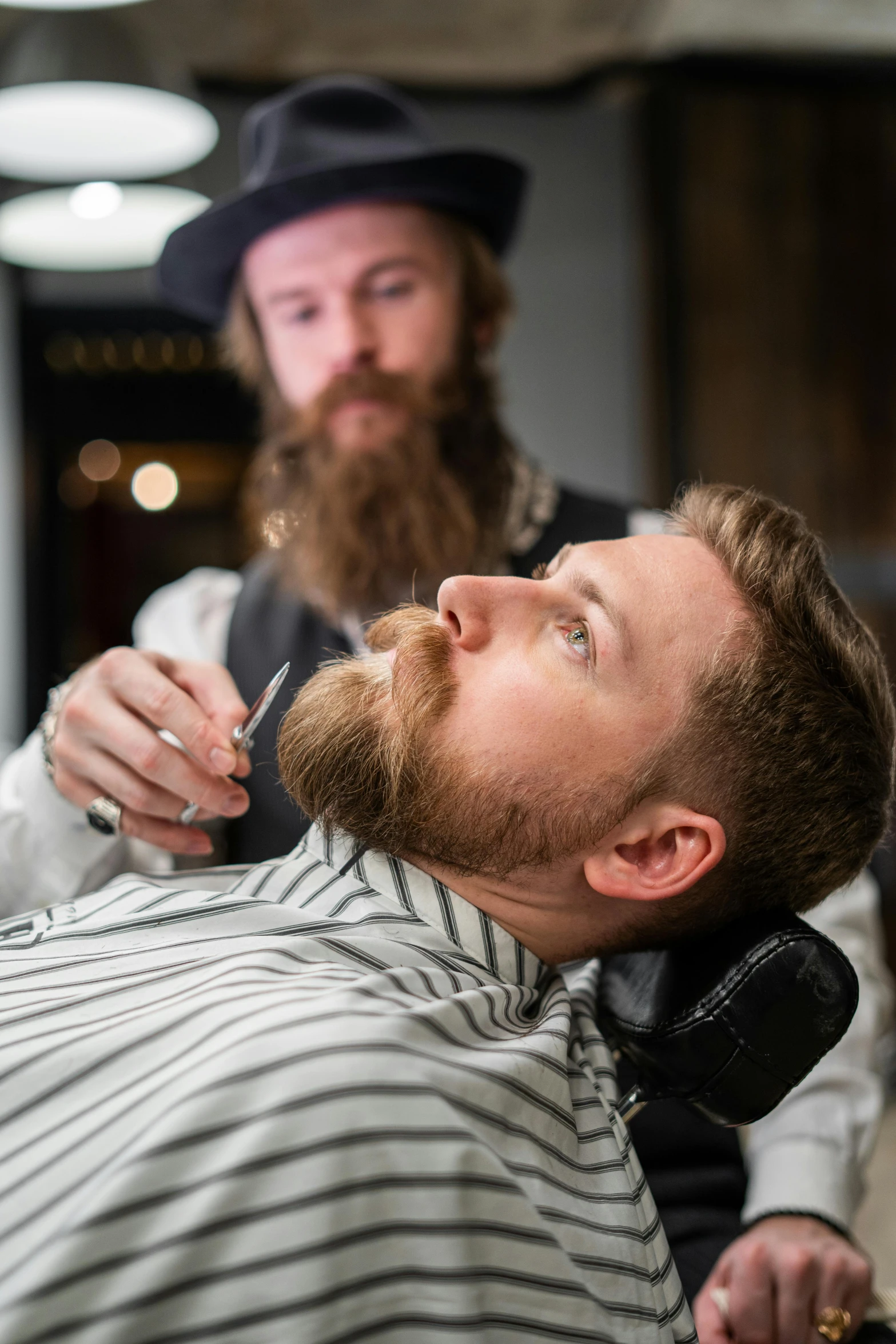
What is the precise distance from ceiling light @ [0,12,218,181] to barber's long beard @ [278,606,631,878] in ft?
4.75

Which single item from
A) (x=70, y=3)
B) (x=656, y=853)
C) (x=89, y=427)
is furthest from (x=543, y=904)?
(x=89, y=427)

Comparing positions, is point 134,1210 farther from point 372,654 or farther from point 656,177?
point 656,177

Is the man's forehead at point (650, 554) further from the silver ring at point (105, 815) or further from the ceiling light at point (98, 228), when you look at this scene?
the ceiling light at point (98, 228)

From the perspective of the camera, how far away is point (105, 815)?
1.31 m

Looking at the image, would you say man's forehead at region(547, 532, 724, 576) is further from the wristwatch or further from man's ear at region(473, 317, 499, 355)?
man's ear at region(473, 317, 499, 355)

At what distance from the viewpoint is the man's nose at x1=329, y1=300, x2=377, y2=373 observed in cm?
180

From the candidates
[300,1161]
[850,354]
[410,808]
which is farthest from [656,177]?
[300,1161]

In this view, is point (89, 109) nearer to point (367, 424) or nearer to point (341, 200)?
point (341, 200)

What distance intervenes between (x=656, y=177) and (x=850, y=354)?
102 centimetres

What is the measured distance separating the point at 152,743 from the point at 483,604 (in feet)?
1.30

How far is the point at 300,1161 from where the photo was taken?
0.77 meters

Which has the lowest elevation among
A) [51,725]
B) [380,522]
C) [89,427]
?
[51,725]

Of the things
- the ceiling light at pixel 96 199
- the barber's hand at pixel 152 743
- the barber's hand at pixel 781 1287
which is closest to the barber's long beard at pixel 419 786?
the barber's hand at pixel 152 743

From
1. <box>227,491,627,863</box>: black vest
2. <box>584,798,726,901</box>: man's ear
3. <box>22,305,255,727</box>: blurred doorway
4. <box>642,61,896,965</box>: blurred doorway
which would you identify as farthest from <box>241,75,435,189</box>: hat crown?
<box>22,305,255,727</box>: blurred doorway
